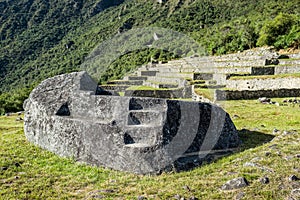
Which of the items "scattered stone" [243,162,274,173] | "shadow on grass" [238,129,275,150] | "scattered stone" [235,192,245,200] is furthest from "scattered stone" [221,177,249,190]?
"shadow on grass" [238,129,275,150]

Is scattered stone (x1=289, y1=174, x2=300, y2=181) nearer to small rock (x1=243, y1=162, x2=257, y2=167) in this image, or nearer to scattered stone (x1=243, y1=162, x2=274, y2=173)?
scattered stone (x1=243, y1=162, x2=274, y2=173)

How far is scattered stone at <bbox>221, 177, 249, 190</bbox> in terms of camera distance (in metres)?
6.14

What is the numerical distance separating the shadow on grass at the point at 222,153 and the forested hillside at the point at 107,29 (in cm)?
2908

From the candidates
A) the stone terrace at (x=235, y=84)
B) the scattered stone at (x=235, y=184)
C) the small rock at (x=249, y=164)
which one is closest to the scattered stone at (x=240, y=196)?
the scattered stone at (x=235, y=184)

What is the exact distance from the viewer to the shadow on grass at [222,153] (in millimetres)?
7818

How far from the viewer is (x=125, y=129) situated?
824 centimetres

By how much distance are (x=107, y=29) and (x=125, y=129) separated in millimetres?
114175

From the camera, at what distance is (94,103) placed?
32.3ft

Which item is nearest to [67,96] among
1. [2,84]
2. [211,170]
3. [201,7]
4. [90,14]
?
[211,170]

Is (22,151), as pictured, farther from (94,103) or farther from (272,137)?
(272,137)

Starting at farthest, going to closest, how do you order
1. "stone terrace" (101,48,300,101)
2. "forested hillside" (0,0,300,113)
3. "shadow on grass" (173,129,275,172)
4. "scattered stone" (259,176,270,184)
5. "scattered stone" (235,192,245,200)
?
"forested hillside" (0,0,300,113) < "stone terrace" (101,48,300,101) < "shadow on grass" (173,129,275,172) < "scattered stone" (259,176,270,184) < "scattered stone" (235,192,245,200)

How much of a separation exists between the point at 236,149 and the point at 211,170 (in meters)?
2.06

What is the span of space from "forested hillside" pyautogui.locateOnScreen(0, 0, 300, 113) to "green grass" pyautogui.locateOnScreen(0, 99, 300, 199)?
88.1 feet

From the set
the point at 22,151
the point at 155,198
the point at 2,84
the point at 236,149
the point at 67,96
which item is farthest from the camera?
the point at 2,84
